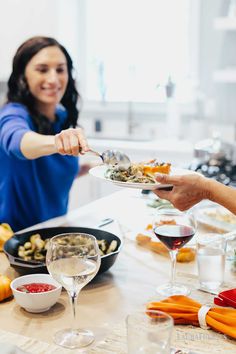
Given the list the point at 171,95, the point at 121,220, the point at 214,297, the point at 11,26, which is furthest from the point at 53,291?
the point at 11,26

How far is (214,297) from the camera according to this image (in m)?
1.32

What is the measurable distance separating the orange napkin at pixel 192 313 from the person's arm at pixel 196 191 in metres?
0.31

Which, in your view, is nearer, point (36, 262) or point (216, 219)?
point (36, 262)

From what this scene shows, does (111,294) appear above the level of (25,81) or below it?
below

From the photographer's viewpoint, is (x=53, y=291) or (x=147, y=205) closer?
(x=53, y=291)

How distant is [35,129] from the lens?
2359 mm

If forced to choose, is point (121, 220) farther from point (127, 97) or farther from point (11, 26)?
point (127, 97)

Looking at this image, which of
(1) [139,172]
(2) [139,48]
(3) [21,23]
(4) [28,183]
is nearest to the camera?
(1) [139,172]

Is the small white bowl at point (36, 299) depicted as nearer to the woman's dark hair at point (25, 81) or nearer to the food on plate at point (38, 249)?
the food on plate at point (38, 249)

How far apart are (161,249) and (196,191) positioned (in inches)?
11.2

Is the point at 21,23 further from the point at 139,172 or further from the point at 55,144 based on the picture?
the point at 139,172

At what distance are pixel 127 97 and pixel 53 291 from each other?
3.57 m

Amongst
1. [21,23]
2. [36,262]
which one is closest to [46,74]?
[36,262]

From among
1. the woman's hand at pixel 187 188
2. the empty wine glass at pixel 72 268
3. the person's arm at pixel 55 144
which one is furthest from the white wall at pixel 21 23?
the empty wine glass at pixel 72 268
